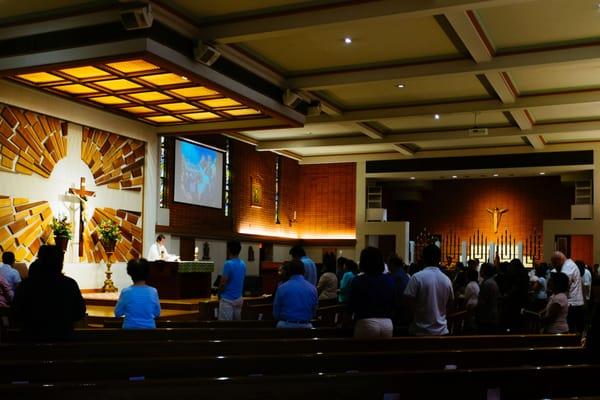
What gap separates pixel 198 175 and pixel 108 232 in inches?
147

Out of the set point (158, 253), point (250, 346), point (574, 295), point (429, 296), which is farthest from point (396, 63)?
point (250, 346)

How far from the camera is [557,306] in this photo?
7.42 metres

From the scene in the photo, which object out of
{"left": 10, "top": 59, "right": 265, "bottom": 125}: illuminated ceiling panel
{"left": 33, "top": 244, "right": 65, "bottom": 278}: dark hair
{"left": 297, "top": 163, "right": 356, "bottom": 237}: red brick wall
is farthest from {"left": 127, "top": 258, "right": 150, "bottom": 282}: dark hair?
{"left": 297, "top": 163, "right": 356, "bottom": 237}: red brick wall

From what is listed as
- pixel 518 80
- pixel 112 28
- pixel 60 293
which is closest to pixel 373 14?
A: pixel 112 28

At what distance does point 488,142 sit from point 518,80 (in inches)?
250

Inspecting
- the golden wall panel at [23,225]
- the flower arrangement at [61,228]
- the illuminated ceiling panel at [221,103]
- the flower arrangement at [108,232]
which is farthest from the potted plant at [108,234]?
Answer: the illuminated ceiling panel at [221,103]

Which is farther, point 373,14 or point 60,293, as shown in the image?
point 373,14

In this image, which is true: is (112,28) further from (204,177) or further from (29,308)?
(204,177)

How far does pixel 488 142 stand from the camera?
19297 millimetres

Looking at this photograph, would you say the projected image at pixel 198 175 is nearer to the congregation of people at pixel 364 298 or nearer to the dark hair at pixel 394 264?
the congregation of people at pixel 364 298

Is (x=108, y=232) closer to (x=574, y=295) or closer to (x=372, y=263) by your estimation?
(x=574, y=295)

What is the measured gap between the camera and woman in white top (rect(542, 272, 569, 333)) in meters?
7.39

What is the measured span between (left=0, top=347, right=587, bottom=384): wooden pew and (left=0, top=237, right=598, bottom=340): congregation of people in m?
1.08

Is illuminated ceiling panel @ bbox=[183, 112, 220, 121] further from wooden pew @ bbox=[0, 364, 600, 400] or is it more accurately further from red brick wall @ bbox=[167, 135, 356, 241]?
wooden pew @ bbox=[0, 364, 600, 400]
